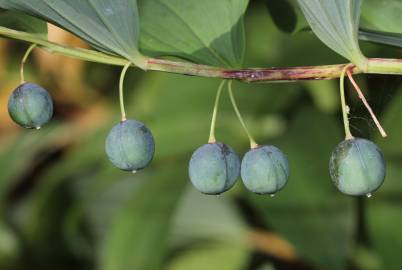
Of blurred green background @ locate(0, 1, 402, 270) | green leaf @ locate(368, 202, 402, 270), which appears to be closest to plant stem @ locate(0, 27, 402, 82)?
blurred green background @ locate(0, 1, 402, 270)

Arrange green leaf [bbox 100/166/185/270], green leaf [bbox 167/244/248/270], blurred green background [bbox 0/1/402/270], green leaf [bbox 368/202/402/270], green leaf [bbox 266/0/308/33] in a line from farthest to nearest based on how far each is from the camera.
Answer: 1. green leaf [bbox 167/244/248/270]
2. green leaf [bbox 100/166/185/270]
3. blurred green background [bbox 0/1/402/270]
4. green leaf [bbox 368/202/402/270]
5. green leaf [bbox 266/0/308/33]

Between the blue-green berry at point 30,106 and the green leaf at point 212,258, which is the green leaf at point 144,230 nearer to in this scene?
the green leaf at point 212,258

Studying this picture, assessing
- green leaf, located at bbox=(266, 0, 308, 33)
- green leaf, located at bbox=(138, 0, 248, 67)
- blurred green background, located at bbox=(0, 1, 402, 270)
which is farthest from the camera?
blurred green background, located at bbox=(0, 1, 402, 270)

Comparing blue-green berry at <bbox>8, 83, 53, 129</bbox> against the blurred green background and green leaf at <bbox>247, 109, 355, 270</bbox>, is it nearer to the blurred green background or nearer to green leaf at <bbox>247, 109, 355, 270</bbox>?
the blurred green background

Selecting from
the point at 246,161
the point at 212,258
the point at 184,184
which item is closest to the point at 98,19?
the point at 246,161

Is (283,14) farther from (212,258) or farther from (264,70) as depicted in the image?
(212,258)

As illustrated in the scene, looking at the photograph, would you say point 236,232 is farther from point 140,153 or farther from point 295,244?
point 140,153

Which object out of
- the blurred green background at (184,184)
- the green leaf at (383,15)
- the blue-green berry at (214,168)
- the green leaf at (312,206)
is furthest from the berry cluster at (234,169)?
the green leaf at (312,206)
